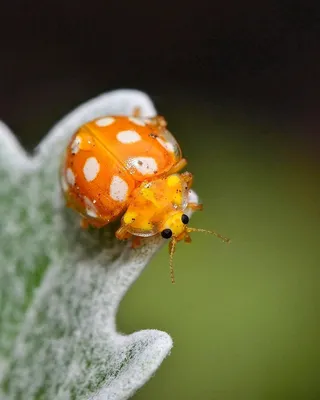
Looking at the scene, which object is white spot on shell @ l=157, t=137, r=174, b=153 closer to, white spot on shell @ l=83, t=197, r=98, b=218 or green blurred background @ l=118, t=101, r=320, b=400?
white spot on shell @ l=83, t=197, r=98, b=218

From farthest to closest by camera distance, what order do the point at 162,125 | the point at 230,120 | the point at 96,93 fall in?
1. the point at 96,93
2. the point at 230,120
3. the point at 162,125

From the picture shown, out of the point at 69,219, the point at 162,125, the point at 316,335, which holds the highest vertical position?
the point at 162,125

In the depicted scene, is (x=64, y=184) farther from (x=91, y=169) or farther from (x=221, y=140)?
(x=221, y=140)

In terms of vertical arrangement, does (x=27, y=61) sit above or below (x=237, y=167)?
above

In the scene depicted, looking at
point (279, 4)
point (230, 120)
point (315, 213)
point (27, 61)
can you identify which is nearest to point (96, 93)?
point (27, 61)

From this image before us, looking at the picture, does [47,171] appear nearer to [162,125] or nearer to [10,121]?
[162,125]

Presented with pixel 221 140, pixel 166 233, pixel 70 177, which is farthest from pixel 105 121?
pixel 221 140

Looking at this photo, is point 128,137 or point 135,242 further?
point 128,137
